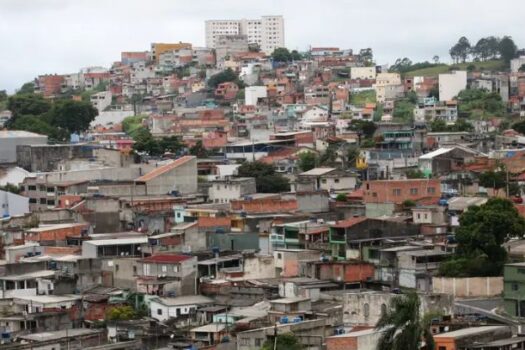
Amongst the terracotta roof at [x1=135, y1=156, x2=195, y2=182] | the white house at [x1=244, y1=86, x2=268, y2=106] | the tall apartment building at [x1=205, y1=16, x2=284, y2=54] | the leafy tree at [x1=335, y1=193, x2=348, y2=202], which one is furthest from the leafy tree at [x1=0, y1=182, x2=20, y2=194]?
the tall apartment building at [x1=205, y1=16, x2=284, y2=54]

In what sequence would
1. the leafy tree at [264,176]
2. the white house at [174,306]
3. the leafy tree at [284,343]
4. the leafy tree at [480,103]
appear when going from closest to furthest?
the leafy tree at [284,343] → the white house at [174,306] → the leafy tree at [264,176] → the leafy tree at [480,103]

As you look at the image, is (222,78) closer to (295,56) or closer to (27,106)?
(295,56)

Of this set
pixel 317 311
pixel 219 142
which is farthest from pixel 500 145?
pixel 317 311

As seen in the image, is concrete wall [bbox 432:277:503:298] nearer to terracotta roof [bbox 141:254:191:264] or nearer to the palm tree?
terracotta roof [bbox 141:254:191:264]

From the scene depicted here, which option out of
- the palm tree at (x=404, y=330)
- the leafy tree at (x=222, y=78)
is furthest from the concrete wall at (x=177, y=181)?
the leafy tree at (x=222, y=78)

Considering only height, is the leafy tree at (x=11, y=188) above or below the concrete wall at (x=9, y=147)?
below

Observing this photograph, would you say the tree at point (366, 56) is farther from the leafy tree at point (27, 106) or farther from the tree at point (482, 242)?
the tree at point (482, 242)

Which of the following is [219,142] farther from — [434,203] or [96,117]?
[434,203]
